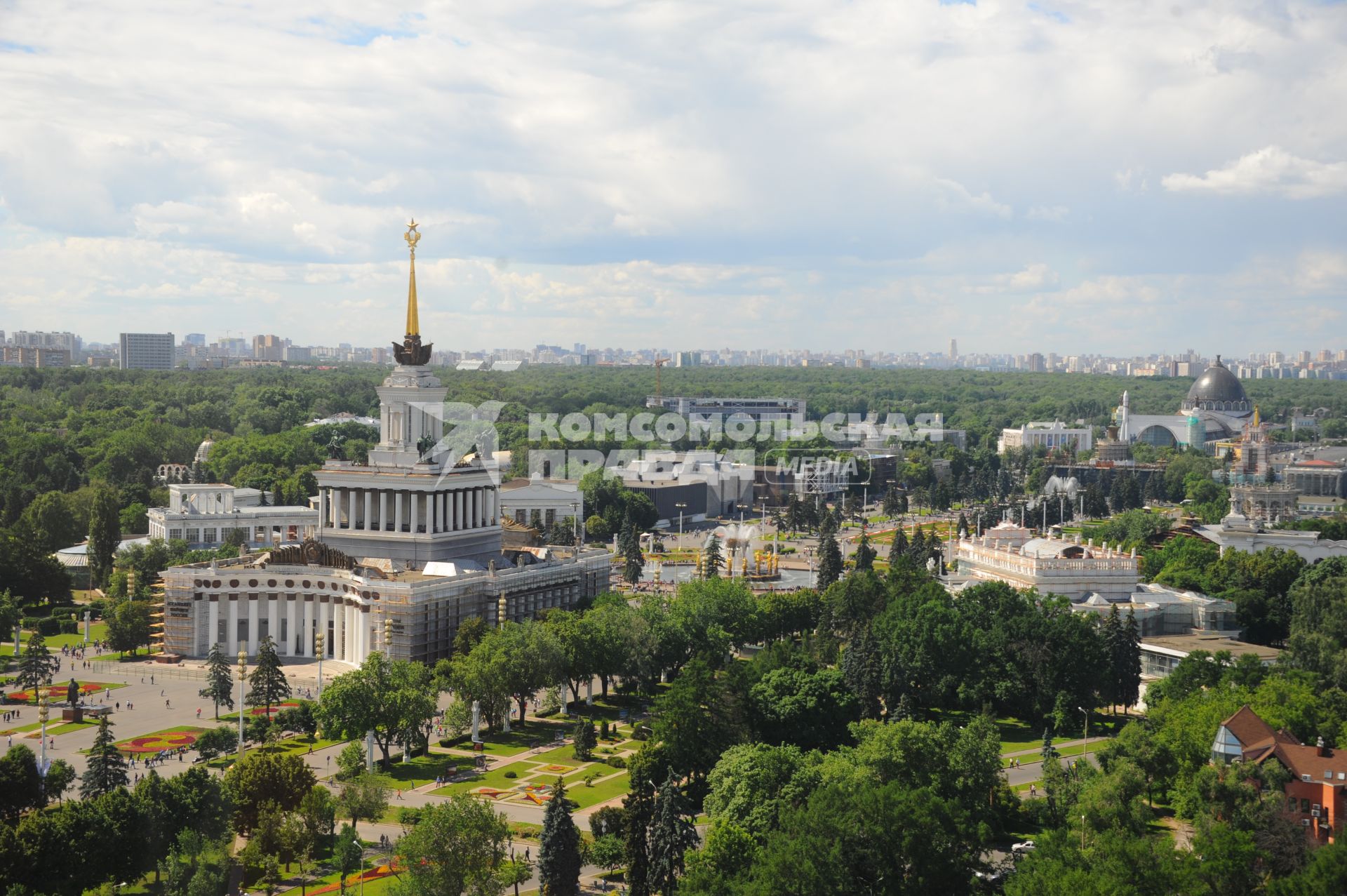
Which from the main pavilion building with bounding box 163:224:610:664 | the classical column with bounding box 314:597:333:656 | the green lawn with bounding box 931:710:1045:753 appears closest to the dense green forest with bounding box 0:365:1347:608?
the main pavilion building with bounding box 163:224:610:664

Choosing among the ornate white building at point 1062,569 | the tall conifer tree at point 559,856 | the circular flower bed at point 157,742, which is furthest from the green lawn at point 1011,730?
the circular flower bed at point 157,742

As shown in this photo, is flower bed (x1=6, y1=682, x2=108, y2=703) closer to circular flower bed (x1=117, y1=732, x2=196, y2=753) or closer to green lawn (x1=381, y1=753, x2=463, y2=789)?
circular flower bed (x1=117, y1=732, x2=196, y2=753)

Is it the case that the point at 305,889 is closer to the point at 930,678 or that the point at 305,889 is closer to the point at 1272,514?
the point at 930,678

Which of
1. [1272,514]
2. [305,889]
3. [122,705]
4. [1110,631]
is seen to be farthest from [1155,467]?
[305,889]

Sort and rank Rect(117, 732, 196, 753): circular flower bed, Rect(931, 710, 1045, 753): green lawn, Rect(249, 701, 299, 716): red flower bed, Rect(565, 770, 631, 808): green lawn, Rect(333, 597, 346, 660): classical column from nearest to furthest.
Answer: Rect(565, 770, 631, 808): green lawn → Rect(117, 732, 196, 753): circular flower bed → Rect(931, 710, 1045, 753): green lawn → Rect(249, 701, 299, 716): red flower bed → Rect(333, 597, 346, 660): classical column

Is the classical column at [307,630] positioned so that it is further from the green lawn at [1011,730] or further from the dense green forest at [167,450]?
the green lawn at [1011,730]

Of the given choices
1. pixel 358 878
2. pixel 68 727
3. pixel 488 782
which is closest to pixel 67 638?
pixel 68 727

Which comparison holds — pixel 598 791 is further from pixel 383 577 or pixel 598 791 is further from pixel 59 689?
pixel 59 689
